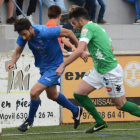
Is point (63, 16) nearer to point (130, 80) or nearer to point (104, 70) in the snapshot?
point (130, 80)

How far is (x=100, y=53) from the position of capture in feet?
16.5

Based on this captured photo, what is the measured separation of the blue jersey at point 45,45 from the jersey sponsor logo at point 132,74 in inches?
69.5

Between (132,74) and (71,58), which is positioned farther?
(132,74)

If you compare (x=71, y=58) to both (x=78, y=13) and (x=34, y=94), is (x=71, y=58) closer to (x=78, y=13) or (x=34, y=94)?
(x=78, y=13)

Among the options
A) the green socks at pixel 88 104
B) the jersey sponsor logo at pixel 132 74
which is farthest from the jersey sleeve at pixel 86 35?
the jersey sponsor logo at pixel 132 74

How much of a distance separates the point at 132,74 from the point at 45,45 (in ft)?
7.27

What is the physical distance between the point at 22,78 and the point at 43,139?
1.68 m

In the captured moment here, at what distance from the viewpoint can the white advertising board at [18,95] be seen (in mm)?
6543

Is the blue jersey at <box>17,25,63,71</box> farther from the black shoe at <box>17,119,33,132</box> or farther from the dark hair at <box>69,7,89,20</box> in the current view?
the black shoe at <box>17,119,33,132</box>

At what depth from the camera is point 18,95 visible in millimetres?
6598

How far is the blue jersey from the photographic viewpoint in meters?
5.30

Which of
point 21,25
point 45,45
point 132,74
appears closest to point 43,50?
point 45,45

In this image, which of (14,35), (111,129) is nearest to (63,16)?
(14,35)

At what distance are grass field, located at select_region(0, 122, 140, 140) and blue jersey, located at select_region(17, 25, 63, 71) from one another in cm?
109
